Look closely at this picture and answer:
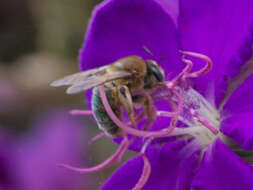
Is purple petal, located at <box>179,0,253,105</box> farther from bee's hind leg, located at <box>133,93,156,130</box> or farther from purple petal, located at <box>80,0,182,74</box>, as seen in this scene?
bee's hind leg, located at <box>133,93,156,130</box>

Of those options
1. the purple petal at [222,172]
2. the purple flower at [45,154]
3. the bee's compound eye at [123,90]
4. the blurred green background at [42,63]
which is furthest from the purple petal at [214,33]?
the purple flower at [45,154]

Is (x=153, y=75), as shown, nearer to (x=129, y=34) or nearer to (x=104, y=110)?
(x=104, y=110)

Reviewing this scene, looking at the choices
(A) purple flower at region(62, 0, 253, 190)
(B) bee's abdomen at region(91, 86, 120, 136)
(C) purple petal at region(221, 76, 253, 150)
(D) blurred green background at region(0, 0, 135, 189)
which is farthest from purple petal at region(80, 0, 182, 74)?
(D) blurred green background at region(0, 0, 135, 189)

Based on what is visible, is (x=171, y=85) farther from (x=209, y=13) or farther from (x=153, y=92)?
(x=209, y=13)

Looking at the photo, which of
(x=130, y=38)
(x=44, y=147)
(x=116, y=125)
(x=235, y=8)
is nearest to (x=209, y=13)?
(x=235, y=8)

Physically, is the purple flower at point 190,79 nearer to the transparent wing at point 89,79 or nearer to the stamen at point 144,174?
the stamen at point 144,174
